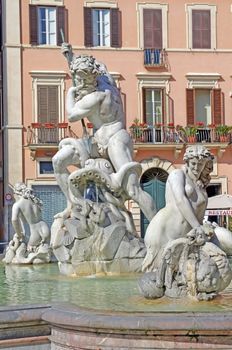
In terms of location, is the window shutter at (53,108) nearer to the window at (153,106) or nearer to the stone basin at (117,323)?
the window at (153,106)

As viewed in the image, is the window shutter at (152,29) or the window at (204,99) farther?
the window shutter at (152,29)

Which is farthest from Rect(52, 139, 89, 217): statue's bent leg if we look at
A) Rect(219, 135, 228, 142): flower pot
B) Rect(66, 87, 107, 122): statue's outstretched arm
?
Rect(219, 135, 228, 142): flower pot

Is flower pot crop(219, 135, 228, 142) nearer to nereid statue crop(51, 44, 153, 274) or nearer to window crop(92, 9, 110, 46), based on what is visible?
window crop(92, 9, 110, 46)

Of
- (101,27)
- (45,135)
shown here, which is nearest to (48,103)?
(45,135)

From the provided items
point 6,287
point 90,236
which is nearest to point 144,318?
point 6,287

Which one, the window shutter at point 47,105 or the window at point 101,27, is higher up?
the window at point 101,27

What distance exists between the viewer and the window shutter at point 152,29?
96.2ft

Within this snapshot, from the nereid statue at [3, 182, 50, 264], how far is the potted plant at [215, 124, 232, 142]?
19820mm

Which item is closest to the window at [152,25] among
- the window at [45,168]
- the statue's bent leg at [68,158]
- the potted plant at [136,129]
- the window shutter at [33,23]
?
the potted plant at [136,129]

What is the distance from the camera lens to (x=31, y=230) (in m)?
9.44

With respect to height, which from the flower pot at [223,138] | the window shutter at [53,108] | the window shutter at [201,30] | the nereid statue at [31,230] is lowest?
the nereid statue at [31,230]

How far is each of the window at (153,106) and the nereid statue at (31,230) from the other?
65.2 ft

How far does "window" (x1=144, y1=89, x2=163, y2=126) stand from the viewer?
95.6 feet

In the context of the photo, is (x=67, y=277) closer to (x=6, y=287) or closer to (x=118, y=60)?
(x=6, y=287)
